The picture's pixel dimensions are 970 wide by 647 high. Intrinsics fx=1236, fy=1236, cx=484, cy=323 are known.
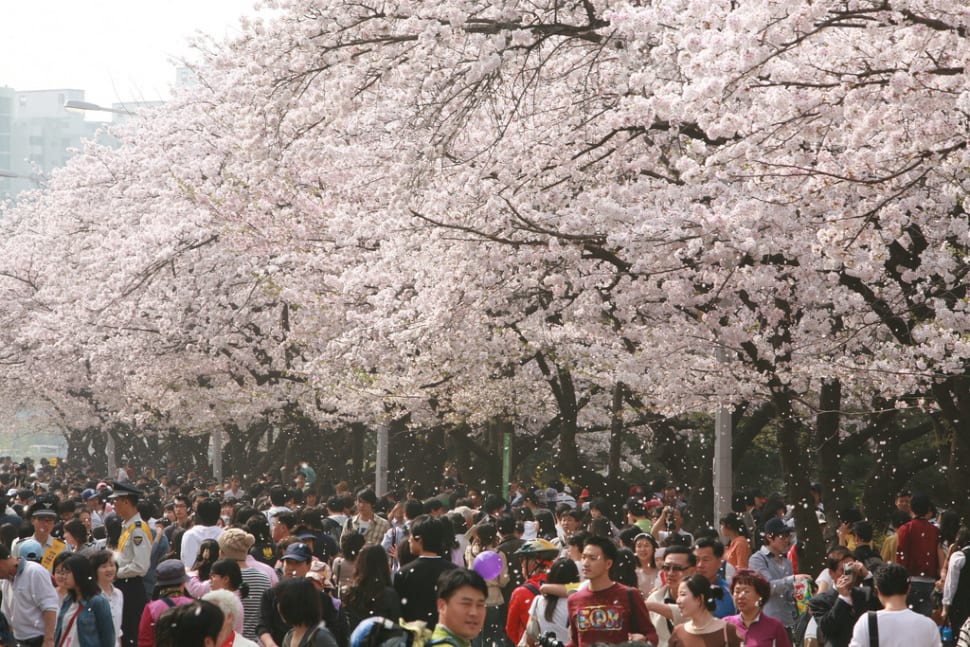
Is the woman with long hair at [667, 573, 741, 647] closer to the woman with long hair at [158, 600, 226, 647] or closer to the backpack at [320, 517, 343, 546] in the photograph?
the woman with long hair at [158, 600, 226, 647]

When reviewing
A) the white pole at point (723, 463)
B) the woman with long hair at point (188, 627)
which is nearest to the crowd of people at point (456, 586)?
the woman with long hair at point (188, 627)

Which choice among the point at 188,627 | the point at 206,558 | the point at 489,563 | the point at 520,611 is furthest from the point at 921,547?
the point at 188,627

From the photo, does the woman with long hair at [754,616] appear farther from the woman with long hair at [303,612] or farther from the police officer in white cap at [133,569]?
the police officer in white cap at [133,569]

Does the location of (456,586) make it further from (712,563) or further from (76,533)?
(76,533)

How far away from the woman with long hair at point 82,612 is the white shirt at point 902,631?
5139 millimetres

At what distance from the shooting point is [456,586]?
5984mm

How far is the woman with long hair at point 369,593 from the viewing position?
813 cm

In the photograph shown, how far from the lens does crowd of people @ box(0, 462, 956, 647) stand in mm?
7059

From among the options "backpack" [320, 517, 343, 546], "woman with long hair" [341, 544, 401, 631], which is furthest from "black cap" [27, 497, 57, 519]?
"woman with long hair" [341, 544, 401, 631]

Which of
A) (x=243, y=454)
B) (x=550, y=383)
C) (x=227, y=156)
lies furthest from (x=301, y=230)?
(x=243, y=454)

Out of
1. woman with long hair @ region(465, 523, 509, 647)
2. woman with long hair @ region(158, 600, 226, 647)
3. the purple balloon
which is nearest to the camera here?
woman with long hair @ region(158, 600, 226, 647)

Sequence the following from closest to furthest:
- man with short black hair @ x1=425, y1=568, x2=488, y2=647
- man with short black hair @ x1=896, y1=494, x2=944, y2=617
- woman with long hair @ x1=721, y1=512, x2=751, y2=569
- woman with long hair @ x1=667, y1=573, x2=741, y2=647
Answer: man with short black hair @ x1=425, y1=568, x2=488, y2=647
woman with long hair @ x1=667, y1=573, x2=741, y2=647
woman with long hair @ x1=721, y1=512, x2=751, y2=569
man with short black hair @ x1=896, y1=494, x2=944, y2=617

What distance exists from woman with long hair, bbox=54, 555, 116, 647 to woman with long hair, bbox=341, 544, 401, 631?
1.82 metres

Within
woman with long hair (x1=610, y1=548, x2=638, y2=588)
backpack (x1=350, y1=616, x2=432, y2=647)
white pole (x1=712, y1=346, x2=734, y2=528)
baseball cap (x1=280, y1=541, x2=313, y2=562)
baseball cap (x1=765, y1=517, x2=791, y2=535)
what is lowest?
backpack (x1=350, y1=616, x2=432, y2=647)
